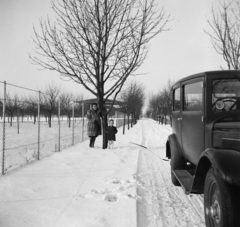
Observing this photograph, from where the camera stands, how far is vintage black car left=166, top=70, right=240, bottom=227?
6.96 feet

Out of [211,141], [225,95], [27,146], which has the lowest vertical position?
[27,146]

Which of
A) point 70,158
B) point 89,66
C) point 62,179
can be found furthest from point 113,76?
point 62,179

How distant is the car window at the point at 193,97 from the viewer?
335 cm

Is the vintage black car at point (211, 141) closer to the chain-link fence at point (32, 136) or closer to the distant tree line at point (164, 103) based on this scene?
the chain-link fence at point (32, 136)

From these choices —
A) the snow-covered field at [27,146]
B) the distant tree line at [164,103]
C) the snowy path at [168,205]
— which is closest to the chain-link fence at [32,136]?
the snow-covered field at [27,146]

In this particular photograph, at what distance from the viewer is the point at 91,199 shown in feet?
11.8

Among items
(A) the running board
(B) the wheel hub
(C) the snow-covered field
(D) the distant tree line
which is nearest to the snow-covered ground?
(A) the running board

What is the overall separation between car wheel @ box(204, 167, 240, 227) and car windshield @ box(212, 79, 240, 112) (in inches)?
42.2

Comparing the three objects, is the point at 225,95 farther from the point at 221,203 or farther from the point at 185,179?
the point at 221,203

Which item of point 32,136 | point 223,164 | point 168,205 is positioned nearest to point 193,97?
point 223,164

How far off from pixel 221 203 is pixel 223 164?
1.20 ft

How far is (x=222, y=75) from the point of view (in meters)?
3.13

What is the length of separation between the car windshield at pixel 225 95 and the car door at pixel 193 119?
0.58 feet

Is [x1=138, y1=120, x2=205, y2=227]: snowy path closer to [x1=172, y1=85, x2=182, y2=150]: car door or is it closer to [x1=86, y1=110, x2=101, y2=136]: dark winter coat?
[x1=172, y1=85, x2=182, y2=150]: car door
